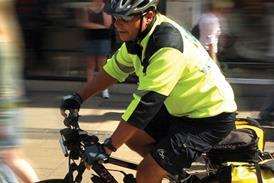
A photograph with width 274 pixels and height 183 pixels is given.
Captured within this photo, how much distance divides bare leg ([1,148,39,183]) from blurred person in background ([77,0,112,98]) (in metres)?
4.02

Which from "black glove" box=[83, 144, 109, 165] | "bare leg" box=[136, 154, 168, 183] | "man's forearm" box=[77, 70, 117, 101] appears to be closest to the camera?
"black glove" box=[83, 144, 109, 165]

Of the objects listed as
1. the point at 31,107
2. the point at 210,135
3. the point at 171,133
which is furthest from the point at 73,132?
the point at 31,107

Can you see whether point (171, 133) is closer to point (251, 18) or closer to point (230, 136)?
point (230, 136)

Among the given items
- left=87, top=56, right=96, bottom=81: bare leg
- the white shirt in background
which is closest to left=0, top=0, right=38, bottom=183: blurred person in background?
the white shirt in background

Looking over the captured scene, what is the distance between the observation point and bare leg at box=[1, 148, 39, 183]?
3959 mm

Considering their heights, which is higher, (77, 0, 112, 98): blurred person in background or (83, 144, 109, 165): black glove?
(83, 144, 109, 165): black glove

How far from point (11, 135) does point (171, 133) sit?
110cm

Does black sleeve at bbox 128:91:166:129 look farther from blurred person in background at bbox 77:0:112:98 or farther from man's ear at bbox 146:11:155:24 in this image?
blurred person in background at bbox 77:0:112:98


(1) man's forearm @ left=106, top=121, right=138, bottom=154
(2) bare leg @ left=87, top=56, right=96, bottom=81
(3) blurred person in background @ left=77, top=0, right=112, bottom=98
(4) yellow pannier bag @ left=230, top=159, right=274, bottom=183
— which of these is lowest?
(2) bare leg @ left=87, top=56, right=96, bottom=81

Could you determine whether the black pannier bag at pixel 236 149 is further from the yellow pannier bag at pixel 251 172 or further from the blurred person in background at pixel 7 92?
the blurred person in background at pixel 7 92

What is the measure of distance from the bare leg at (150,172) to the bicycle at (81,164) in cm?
9

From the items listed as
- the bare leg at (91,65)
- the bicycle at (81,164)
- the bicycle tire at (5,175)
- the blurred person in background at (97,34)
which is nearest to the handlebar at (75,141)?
the bicycle at (81,164)

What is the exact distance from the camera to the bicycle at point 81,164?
10.8 feet

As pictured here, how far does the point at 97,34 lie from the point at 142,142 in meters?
4.53
